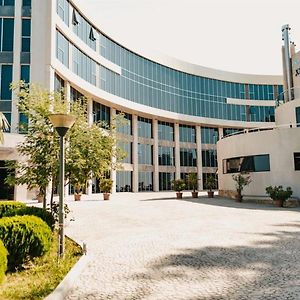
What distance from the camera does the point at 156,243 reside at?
32.6 feet

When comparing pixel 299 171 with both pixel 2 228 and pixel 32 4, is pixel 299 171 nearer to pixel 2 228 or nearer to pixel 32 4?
pixel 2 228

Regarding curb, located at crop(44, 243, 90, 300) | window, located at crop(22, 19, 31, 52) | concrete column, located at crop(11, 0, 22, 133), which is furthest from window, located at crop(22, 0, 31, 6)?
curb, located at crop(44, 243, 90, 300)

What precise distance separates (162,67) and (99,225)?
3651 cm

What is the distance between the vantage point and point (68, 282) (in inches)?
242

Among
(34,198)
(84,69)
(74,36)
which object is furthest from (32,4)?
(34,198)

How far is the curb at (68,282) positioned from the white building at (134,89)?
1193 centimetres

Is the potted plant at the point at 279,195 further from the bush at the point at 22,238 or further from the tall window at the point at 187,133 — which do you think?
the tall window at the point at 187,133

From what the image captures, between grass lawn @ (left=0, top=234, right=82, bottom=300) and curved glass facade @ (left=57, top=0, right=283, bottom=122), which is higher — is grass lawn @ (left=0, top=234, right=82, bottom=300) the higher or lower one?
the lower one

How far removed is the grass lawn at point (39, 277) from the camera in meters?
5.81

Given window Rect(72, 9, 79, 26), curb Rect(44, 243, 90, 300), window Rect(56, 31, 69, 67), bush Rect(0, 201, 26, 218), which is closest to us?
curb Rect(44, 243, 90, 300)

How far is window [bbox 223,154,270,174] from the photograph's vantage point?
23641 mm

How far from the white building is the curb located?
1193 centimetres

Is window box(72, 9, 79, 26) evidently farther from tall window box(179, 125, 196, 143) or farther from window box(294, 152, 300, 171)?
tall window box(179, 125, 196, 143)

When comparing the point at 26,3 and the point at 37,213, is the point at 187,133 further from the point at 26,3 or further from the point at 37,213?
the point at 37,213
